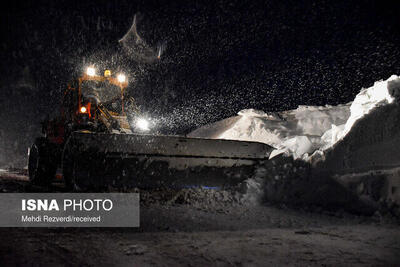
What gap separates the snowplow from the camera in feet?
14.3

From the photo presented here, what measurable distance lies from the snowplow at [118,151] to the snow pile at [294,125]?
2535mm

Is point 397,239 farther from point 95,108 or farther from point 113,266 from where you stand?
point 95,108

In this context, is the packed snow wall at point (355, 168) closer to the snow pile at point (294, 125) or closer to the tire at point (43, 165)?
the snow pile at point (294, 125)

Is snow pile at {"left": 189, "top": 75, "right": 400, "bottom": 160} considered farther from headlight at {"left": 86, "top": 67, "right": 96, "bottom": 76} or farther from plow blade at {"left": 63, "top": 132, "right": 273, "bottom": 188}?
headlight at {"left": 86, "top": 67, "right": 96, "bottom": 76}

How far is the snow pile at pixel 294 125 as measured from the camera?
6.94 m

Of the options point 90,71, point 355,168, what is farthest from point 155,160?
point 355,168

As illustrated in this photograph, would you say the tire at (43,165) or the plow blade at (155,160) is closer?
the plow blade at (155,160)

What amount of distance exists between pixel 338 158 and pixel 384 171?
0.88 metres

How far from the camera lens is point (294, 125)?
35.9 ft

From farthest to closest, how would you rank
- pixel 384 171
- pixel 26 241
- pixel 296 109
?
pixel 296 109 < pixel 384 171 < pixel 26 241

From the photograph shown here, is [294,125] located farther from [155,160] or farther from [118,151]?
[118,151]

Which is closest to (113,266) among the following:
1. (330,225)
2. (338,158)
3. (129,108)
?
(330,225)

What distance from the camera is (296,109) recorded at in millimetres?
12672

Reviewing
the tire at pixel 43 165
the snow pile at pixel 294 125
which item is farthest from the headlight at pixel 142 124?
the snow pile at pixel 294 125
